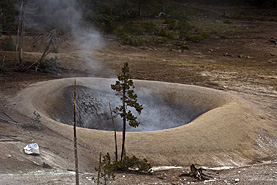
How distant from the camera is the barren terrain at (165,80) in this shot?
4.93 meters

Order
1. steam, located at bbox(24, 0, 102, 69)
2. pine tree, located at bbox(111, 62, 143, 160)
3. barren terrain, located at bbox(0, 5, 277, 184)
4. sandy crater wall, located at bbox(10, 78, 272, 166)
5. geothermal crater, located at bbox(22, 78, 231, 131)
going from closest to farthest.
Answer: barren terrain, located at bbox(0, 5, 277, 184), pine tree, located at bbox(111, 62, 143, 160), sandy crater wall, located at bbox(10, 78, 272, 166), geothermal crater, located at bbox(22, 78, 231, 131), steam, located at bbox(24, 0, 102, 69)

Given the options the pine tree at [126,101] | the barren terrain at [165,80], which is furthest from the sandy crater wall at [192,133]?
the pine tree at [126,101]

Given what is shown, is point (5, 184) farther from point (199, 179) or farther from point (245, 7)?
point (245, 7)

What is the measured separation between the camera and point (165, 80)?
1261cm

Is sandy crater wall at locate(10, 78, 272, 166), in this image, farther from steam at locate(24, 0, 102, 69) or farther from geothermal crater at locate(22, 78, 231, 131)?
steam at locate(24, 0, 102, 69)

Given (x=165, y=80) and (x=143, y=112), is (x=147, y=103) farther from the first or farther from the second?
(x=165, y=80)

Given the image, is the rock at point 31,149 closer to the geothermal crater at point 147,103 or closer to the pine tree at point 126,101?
the pine tree at point 126,101

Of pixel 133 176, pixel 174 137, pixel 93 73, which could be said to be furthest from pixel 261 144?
pixel 93 73

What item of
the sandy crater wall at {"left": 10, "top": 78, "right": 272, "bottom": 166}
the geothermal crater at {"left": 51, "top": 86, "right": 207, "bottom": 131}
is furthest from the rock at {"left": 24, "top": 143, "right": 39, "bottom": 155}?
the geothermal crater at {"left": 51, "top": 86, "right": 207, "bottom": 131}

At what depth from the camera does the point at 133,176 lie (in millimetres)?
5363

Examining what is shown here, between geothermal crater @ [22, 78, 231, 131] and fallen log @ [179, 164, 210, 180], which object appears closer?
fallen log @ [179, 164, 210, 180]

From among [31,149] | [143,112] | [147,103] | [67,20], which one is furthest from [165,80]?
[67,20]

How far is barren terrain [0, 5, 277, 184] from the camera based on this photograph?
16.2 feet

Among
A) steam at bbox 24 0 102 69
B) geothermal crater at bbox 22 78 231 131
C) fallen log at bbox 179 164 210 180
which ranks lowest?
fallen log at bbox 179 164 210 180
